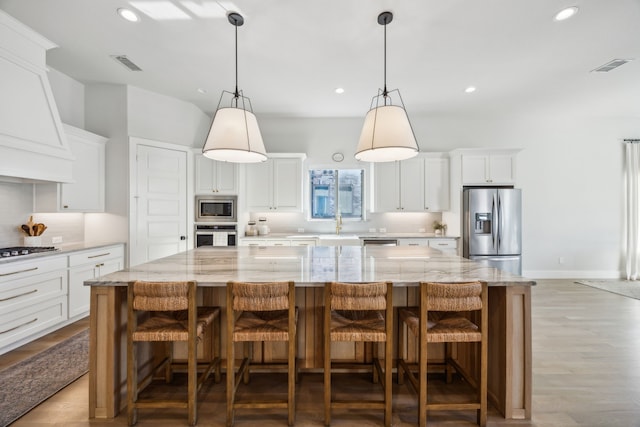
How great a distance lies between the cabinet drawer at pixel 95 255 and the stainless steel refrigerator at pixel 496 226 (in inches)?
201

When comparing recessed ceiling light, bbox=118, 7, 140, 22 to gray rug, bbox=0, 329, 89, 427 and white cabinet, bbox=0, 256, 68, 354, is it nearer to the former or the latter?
white cabinet, bbox=0, 256, 68, 354

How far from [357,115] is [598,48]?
10.3 feet

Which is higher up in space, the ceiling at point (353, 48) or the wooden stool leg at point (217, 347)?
the ceiling at point (353, 48)

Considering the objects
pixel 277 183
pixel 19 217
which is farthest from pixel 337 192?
pixel 19 217

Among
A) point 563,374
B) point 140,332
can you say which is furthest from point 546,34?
point 140,332

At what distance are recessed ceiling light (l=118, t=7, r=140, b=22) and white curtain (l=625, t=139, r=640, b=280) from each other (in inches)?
308

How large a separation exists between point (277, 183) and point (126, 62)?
2.54m

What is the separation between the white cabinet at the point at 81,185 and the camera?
3303 millimetres

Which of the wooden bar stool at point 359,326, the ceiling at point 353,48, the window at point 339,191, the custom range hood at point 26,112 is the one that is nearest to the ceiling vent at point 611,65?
the ceiling at point 353,48

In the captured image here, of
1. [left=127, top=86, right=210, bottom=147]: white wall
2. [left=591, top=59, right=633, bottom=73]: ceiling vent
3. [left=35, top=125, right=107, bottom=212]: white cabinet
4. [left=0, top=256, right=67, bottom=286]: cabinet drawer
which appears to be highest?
[left=591, top=59, right=633, bottom=73]: ceiling vent

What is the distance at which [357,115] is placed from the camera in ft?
17.1

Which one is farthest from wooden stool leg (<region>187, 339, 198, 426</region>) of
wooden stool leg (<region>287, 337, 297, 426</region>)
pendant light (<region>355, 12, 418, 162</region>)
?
pendant light (<region>355, 12, 418, 162</region>)

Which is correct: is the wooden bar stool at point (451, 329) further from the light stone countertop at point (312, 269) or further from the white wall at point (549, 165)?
the white wall at point (549, 165)

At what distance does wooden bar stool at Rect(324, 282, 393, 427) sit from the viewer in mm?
1663
